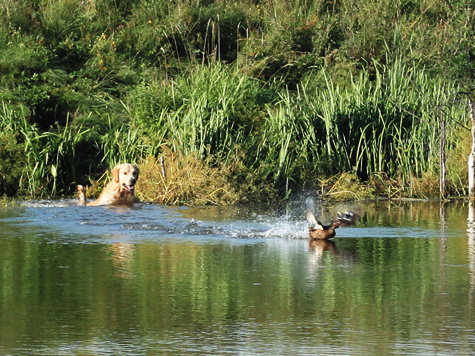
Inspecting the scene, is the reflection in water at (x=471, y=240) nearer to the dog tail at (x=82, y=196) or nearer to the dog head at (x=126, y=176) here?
the dog head at (x=126, y=176)

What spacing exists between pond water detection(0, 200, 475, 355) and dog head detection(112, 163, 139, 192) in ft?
4.34

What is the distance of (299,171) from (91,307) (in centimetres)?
956

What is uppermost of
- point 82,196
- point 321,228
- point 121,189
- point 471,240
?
point 121,189

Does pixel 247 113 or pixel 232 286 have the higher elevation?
pixel 247 113

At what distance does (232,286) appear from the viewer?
774 cm

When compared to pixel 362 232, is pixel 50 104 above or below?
above

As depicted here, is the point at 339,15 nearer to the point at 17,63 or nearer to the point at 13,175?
the point at 17,63

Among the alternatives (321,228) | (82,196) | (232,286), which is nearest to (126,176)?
(82,196)

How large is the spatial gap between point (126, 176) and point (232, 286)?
6.52 m

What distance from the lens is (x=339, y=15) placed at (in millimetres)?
22359

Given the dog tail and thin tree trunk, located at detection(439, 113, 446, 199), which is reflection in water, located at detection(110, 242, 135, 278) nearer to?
the dog tail

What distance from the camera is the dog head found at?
551 inches

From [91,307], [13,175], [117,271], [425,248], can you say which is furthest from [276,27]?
[91,307]

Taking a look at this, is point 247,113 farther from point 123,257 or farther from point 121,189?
point 123,257
